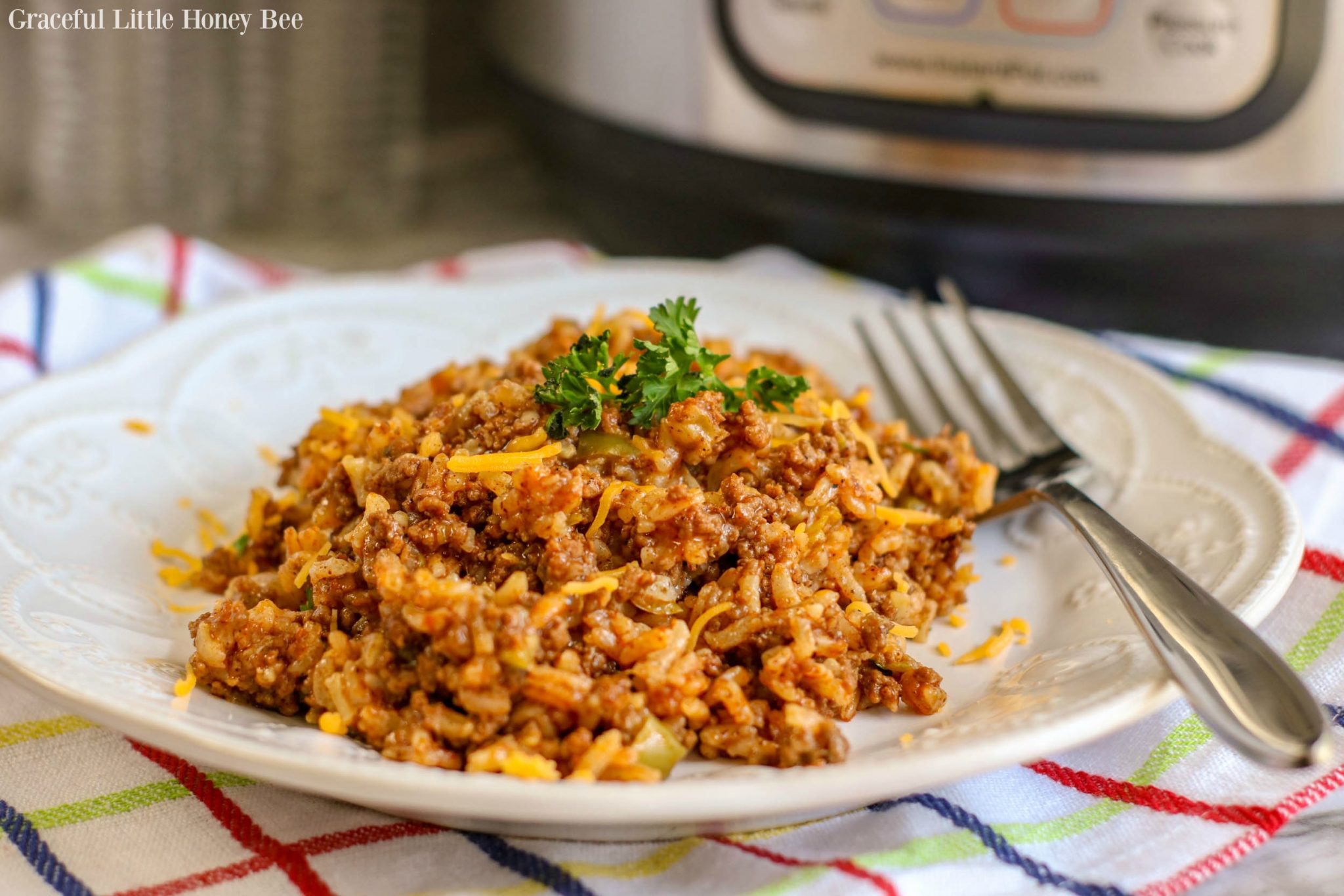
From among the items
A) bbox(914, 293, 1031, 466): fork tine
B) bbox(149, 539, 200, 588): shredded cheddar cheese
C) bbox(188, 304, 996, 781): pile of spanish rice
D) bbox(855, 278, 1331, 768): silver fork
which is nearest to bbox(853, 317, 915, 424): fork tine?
bbox(855, 278, 1331, 768): silver fork

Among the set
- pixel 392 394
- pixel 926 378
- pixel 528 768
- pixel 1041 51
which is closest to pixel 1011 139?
pixel 1041 51

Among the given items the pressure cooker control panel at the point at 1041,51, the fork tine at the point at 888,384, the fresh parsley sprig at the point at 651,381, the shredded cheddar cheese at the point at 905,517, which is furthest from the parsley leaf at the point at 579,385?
the pressure cooker control panel at the point at 1041,51

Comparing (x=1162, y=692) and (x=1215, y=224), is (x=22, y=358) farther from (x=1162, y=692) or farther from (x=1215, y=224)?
(x=1215, y=224)

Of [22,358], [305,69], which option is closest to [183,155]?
[305,69]

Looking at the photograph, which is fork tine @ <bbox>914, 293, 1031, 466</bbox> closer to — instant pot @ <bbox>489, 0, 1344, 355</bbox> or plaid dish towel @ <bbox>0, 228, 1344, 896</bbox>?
instant pot @ <bbox>489, 0, 1344, 355</bbox>

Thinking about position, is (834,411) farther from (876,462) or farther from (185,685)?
(185,685)
